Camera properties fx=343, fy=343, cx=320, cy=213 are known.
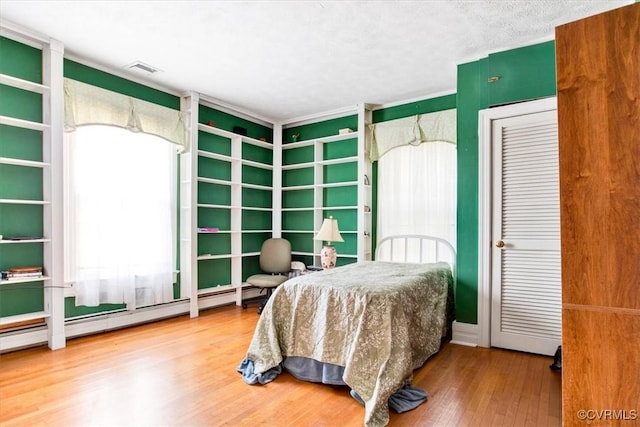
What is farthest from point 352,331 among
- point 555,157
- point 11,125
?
point 11,125

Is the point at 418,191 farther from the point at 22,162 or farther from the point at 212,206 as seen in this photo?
the point at 22,162

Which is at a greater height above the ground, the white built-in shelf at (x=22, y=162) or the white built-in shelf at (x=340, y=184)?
the white built-in shelf at (x=22, y=162)

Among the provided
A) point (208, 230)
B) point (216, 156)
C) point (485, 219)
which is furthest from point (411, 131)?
point (208, 230)

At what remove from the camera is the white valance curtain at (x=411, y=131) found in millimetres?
4141

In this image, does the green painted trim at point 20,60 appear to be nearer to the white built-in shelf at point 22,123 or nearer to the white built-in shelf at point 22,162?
the white built-in shelf at point 22,123

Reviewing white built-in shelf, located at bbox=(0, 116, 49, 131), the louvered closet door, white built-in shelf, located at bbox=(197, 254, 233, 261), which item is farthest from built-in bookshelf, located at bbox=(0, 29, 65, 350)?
the louvered closet door

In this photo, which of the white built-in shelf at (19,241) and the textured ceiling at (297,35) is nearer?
the textured ceiling at (297,35)

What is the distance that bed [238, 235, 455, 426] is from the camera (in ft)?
7.05

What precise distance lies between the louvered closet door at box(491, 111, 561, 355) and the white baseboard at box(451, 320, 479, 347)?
0.17 meters

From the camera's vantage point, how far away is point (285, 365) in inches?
102

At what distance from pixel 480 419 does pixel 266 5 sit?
10.2 ft

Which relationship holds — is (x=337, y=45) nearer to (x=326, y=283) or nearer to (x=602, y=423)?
(x=326, y=283)

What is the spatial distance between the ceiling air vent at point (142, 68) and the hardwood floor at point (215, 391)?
9.17 ft

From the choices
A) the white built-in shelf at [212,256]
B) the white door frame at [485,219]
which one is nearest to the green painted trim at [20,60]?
the white built-in shelf at [212,256]
